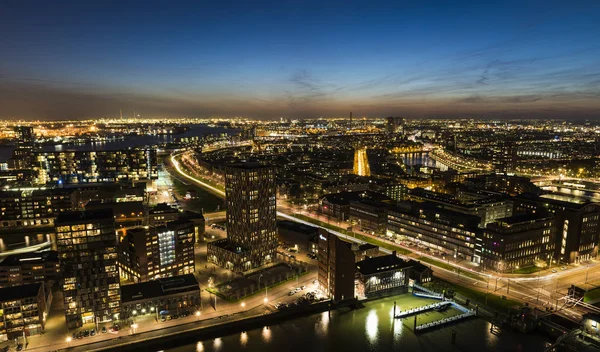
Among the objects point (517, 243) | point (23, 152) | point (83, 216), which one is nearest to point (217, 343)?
point (83, 216)

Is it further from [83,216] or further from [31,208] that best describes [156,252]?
[31,208]

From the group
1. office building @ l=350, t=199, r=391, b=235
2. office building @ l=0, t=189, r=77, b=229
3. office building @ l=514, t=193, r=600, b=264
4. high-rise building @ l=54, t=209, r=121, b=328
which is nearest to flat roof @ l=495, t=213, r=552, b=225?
office building @ l=514, t=193, r=600, b=264

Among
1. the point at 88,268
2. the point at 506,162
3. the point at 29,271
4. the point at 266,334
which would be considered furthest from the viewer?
the point at 506,162

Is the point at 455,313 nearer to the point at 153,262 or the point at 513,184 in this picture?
the point at 153,262

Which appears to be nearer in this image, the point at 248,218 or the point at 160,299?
the point at 160,299

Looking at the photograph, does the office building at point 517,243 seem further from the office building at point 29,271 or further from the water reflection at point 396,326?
the office building at point 29,271

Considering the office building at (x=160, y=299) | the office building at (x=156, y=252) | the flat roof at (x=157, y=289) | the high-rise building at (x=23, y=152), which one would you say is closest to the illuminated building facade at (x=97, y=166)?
the high-rise building at (x=23, y=152)

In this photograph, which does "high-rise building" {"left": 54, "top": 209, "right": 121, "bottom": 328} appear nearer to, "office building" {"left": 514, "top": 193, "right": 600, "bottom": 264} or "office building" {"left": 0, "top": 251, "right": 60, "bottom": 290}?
"office building" {"left": 0, "top": 251, "right": 60, "bottom": 290}
